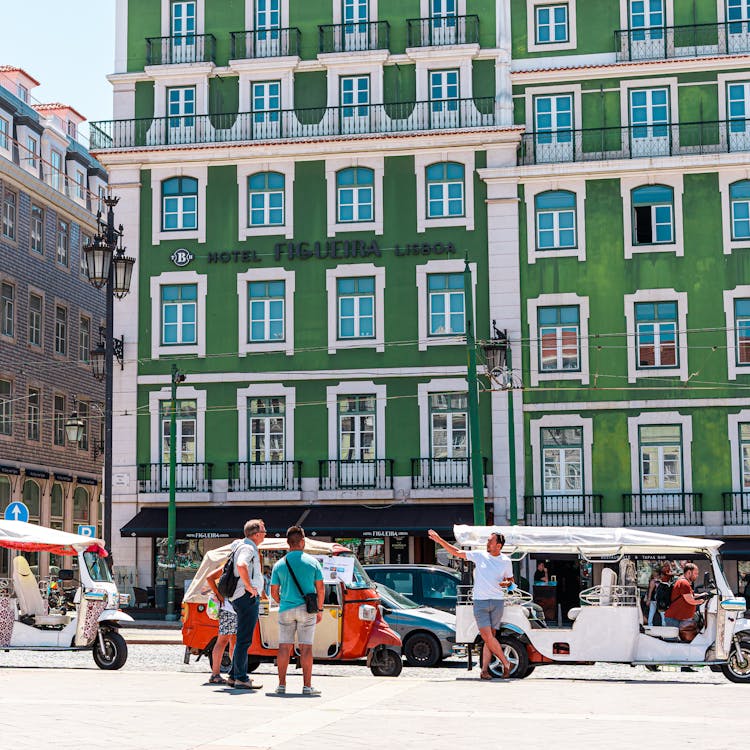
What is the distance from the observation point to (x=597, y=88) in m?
42.9

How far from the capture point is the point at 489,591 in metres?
17.8

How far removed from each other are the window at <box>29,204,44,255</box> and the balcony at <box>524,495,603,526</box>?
24.6 metres

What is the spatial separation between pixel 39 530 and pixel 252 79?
85.1ft

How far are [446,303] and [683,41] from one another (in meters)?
10.3

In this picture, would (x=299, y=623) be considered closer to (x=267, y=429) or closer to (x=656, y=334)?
(x=267, y=429)

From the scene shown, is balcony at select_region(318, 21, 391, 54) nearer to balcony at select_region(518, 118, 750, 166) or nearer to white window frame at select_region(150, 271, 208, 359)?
balcony at select_region(518, 118, 750, 166)

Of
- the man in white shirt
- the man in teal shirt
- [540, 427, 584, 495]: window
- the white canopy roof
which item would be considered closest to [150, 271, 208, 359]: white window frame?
[540, 427, 584, 495]: window

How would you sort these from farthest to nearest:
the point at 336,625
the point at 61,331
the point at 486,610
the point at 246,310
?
the point at 61,331
the point at 246,310
the point at 336,625
the point at 486,610

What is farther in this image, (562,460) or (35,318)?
(35,318)

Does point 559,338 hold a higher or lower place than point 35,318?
lower

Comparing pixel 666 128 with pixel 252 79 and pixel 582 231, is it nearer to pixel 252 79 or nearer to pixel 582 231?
pixel 582 231

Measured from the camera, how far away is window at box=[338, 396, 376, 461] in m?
41.8

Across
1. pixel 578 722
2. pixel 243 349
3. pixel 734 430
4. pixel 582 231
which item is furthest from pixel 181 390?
pixel 578 722

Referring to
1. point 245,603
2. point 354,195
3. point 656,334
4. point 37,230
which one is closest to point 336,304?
point 354,195
